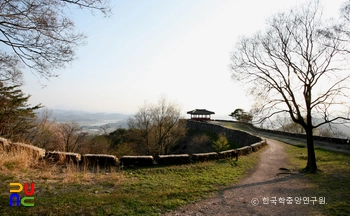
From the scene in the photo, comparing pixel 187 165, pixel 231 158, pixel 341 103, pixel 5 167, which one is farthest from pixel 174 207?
pixel 341 103

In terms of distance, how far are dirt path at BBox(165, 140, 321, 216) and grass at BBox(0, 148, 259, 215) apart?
1.10ft

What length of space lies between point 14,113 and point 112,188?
1500cm

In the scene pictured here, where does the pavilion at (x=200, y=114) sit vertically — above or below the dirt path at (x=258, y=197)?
above

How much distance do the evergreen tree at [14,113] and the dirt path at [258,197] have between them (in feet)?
47.4

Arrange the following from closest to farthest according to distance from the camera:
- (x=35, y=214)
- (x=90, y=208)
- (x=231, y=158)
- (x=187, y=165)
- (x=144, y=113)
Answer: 1. (x=35, y=214)
2. (x=90, y=208)
3. (x=187, y=165)
4. (x=231, y=158)
5. (x=144, y=113)

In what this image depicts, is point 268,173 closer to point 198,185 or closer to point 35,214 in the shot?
point 198,185

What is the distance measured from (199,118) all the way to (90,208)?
39.8 metres

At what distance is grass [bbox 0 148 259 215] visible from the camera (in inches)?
163

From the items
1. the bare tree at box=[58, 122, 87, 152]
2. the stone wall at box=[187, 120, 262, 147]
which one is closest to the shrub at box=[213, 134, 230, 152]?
the stone wall at box=[187, 120, 262, 147]

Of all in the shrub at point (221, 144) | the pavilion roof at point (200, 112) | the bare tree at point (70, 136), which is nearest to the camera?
the shrub at point (221, 144)

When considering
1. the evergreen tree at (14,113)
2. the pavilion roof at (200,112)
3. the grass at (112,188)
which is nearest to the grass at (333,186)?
the grass at (112,188)

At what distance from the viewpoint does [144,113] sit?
28719 millimetres

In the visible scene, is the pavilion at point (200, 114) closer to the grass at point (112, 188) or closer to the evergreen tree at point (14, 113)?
the evergreen tree at point (14, 113)

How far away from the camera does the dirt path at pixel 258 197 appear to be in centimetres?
473
